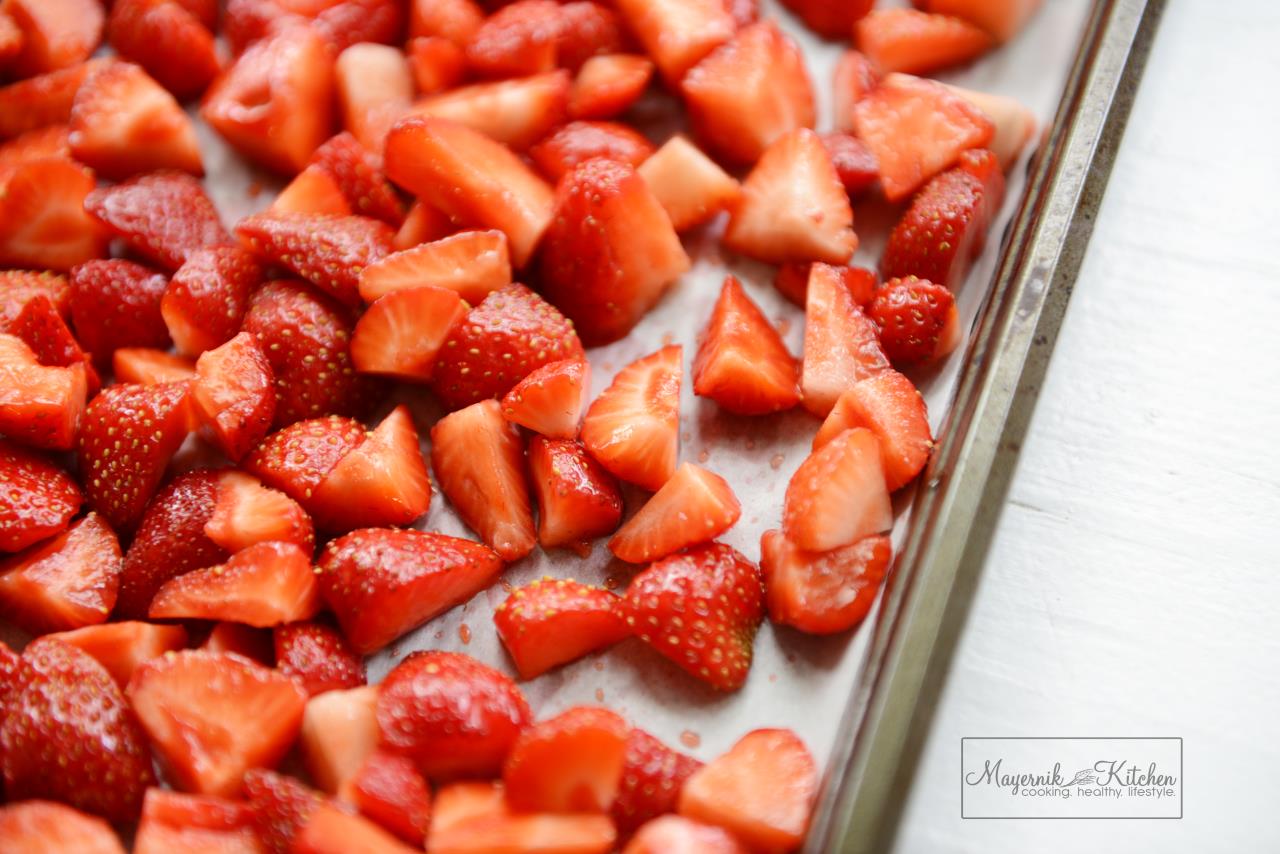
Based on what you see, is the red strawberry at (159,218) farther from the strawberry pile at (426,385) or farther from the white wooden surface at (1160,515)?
the white wooden surface at (1160,515)

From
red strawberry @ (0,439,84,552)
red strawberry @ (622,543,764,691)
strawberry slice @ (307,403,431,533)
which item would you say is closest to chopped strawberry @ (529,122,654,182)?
strawberry slice @ (307,403,431,533)

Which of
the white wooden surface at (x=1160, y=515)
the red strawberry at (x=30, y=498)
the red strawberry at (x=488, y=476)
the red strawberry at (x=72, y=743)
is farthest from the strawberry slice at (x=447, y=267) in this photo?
the white wooden surface at (x=1160, y=515)

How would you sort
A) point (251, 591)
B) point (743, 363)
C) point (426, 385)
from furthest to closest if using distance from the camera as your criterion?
point (426, 385)
point (743, 363)
point (251, 591)

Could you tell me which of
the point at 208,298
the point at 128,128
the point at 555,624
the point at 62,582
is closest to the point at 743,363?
the point at 555,624

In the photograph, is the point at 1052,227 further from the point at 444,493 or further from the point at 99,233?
the point at 99,233

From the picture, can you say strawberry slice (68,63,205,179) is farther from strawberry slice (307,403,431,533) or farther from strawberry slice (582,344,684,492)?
strawberry slice (582,344,684,492)

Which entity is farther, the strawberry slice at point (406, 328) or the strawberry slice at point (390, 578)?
the strawberry slice at point (406, 328)

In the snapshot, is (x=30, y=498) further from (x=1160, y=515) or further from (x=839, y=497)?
(x=1160, y=515)
